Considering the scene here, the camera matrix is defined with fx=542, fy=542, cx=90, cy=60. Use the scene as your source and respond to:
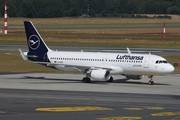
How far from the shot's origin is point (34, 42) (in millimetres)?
62031

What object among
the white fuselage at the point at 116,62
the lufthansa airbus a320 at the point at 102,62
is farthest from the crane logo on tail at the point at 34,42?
the white fuselage at the point at 116,62

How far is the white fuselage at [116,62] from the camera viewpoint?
55.9 metres

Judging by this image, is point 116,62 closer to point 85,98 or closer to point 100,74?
point 100,74

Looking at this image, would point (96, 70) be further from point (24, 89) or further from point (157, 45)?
point (157, 45)

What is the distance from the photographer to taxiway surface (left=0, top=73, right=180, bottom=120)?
3584cm

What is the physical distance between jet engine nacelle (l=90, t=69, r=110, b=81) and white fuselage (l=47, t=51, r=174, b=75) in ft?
3.50

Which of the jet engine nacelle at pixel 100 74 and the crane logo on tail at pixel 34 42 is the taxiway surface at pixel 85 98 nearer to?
the jet engine nacelle at pixel 100 74

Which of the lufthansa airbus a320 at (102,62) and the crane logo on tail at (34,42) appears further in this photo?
the crane logo on tail at (34,42)

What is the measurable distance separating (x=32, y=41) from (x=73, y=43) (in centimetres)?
4850

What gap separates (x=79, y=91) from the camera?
50.2 meters

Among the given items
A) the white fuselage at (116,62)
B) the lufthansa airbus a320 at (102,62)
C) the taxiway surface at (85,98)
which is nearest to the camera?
the taxiway surface at (85,98)

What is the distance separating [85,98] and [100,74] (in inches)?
438

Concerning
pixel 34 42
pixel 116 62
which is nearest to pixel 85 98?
pixel 116 62

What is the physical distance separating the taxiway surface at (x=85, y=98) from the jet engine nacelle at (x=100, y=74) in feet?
2.61
